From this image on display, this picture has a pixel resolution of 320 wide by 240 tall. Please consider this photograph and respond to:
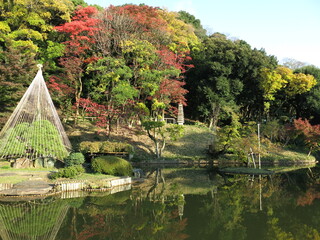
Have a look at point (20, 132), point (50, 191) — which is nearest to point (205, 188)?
point (50, 191)

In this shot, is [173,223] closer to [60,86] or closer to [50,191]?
[50,191]

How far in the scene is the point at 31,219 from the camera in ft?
28.1

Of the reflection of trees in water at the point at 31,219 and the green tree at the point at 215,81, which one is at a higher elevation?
the green tree at the point at 215,81

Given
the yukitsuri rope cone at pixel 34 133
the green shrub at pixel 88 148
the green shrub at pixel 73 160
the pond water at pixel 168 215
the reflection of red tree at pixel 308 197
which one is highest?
the yukitsuri rope cone at pixel 34 133

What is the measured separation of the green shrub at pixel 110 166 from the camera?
14.8 metres

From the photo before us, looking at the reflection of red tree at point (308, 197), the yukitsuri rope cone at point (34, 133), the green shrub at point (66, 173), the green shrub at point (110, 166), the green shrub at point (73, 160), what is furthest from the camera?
the green shrub at point (110, 166)

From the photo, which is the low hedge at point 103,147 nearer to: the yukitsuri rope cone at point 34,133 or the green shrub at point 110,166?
the yukitsuri rope cone at point 34,133

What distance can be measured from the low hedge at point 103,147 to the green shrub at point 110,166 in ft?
11.7

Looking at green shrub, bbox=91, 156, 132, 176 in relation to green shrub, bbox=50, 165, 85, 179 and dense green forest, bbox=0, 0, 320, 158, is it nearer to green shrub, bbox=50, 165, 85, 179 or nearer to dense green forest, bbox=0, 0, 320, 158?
green shrub, bbox=50, 165, 85, 179

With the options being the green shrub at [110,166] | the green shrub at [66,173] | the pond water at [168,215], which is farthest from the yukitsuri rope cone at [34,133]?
the pond water at [168,215]

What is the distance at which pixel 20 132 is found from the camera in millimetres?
14586

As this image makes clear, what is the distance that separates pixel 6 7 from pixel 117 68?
37.8 feet

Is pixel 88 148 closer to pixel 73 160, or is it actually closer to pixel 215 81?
→ pixel 73 160

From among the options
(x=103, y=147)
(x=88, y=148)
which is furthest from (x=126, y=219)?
(x=103, y=147)
